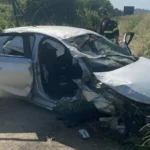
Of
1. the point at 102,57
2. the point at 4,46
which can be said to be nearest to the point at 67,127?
the point at 102,57

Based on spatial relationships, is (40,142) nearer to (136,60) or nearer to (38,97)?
(38,97)

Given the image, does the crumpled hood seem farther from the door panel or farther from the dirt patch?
the door panel

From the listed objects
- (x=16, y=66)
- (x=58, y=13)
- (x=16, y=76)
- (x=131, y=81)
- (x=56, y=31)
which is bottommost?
(x=58, y=13)

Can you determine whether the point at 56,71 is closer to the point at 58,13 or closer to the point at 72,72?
the point at 72,72

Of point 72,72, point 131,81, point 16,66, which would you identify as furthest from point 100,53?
point 16,66

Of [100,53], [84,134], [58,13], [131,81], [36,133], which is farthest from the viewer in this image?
[58,13]

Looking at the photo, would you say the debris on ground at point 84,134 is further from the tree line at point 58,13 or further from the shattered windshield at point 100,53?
the tree line at point 58,13

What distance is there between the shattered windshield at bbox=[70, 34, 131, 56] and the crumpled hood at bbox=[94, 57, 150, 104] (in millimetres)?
635

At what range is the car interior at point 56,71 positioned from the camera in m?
5.42

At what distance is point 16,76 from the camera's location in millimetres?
5492

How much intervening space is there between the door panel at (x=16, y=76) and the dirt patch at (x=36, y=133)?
1.22 ft

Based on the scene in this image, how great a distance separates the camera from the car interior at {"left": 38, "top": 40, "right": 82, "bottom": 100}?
5.42m

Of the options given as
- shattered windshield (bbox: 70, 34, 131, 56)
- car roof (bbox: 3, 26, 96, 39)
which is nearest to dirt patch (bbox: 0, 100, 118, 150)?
shattered windshield (bbox: 70, 34, 131, 56)

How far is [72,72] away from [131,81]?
1.65 meters
